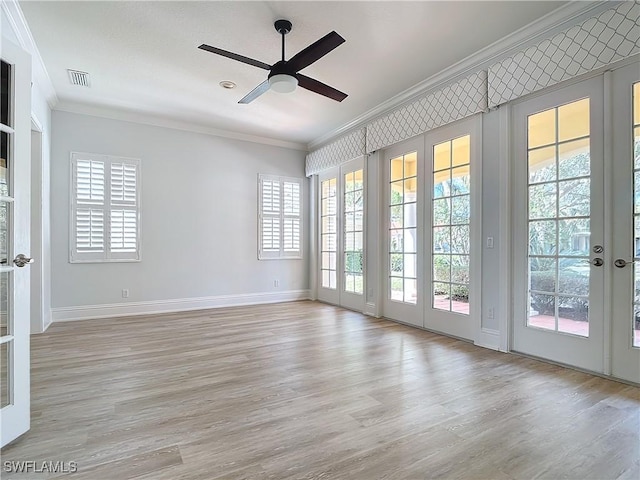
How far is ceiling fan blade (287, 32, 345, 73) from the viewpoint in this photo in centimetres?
249

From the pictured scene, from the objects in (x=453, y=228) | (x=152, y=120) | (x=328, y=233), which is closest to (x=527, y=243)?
(x=453, y=228)

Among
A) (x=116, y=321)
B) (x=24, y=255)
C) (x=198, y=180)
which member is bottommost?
(x=116, y=321)

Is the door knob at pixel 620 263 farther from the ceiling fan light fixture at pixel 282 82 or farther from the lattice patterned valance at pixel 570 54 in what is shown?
the ceiling fan light fixture at pixel 282 82

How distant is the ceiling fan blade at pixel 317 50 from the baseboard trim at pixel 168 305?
4.09 m

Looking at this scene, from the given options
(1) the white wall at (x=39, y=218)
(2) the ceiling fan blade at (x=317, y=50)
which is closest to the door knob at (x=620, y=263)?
Result: (2) the ceiling fan blade at (x=317, y=50)

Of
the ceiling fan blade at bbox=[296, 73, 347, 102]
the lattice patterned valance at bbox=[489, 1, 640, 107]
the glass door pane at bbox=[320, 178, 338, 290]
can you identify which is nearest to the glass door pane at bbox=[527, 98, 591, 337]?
the lattice patterned valance at bbox=[489, 1, 640, 107]

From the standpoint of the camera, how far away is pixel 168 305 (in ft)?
18.1

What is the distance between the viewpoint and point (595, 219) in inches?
112

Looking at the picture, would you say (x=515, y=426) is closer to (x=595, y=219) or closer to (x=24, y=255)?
(x=595, y=219)

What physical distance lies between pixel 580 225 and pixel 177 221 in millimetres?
5138

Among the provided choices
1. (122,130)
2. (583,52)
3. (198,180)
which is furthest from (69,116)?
(583,52)

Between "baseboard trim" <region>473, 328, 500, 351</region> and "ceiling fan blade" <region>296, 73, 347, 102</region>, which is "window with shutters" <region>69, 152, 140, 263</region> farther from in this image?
"baseboard trim" <region>473, 328, 500, 351</region>

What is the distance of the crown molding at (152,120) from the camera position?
4902 mm

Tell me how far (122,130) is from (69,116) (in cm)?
65
